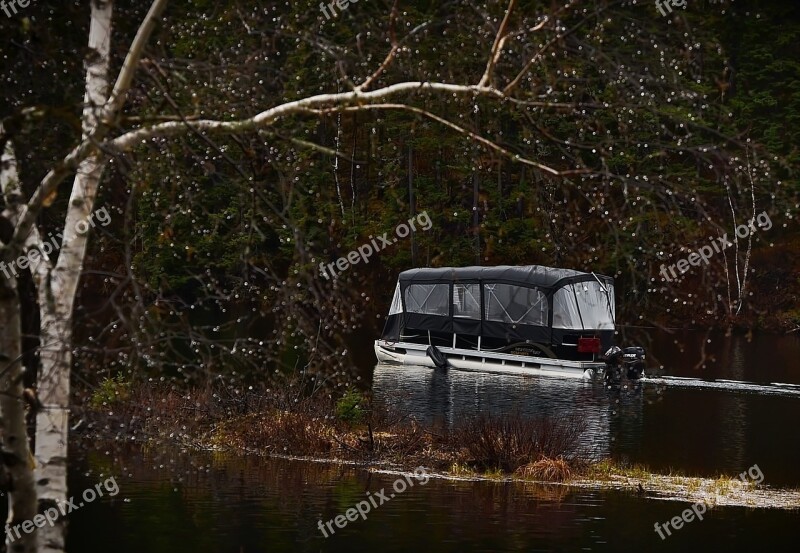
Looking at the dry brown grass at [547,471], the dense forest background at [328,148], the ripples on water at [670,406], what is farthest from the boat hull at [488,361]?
the dense forest background at [328,148]

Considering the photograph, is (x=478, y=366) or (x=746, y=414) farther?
(x=478, y=366)

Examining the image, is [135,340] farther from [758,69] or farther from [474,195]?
[758,69]

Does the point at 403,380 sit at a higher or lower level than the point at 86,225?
lower

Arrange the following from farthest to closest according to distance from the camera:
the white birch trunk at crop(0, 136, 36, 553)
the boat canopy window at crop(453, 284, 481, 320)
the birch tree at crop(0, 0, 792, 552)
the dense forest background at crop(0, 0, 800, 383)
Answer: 1. the boat canopy window at crop(453, 284, 481, 320)
2. the white birch trunk at crop(0, 136, 36, 553)
3. the birch tree at crop(0, 0, 792, 552)
4. the dense forest background at crop(0, 0, 800, 383)

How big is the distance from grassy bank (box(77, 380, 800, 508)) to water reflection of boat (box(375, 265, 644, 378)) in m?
13.1

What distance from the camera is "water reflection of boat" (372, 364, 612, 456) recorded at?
24.6 meters

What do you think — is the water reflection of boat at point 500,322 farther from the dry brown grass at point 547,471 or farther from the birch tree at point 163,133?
the birch tree at point 163,133

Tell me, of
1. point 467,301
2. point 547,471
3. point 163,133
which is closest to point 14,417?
point 163,133

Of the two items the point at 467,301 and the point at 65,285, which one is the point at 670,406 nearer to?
the point at 467,301

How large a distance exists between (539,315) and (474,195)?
14.8 m

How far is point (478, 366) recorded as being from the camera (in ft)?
118

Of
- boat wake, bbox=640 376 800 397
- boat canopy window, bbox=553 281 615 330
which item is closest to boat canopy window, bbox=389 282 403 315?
boat canopy window, bbox=553 281 615 330

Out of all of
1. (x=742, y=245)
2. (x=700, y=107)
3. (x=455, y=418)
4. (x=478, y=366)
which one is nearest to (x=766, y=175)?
(x=700, y=107)

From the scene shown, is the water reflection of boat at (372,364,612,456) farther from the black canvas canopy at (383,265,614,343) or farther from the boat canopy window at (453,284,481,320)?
the boat canopy window at (453,284,481,320)
